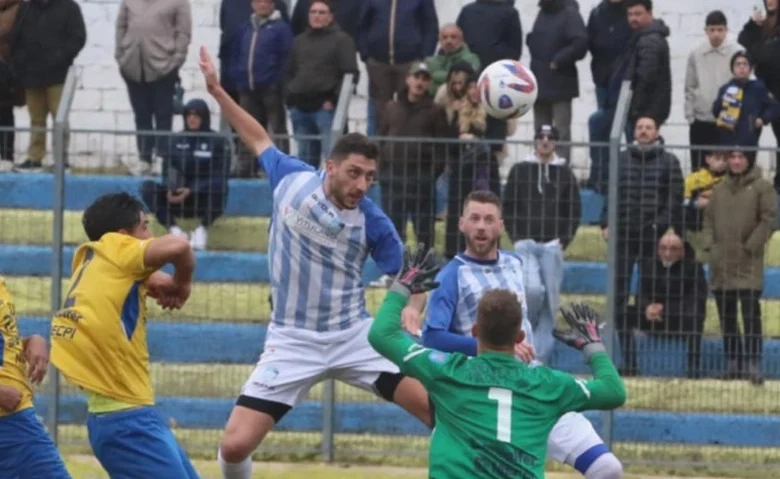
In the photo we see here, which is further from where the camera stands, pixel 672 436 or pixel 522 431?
pixel 672 436

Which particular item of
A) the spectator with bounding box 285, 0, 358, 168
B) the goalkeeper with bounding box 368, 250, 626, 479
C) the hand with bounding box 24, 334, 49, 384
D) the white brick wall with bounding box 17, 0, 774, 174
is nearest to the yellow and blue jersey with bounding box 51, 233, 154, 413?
the hand with bounding box 24, 334, 49, 384

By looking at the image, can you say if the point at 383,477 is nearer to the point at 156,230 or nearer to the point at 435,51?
the point at 156,230

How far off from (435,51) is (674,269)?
183 inches

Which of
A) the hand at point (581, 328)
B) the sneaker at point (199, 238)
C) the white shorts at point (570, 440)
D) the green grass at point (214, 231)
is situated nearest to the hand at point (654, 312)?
→ the green grass at point (214, 231)

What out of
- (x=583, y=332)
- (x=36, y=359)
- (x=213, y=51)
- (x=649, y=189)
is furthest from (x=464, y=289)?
(x=213, y=51)

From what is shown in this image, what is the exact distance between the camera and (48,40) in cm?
1568

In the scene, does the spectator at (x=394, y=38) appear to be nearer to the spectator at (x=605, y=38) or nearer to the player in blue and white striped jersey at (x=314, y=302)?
the spectator at (x=605, y=38)

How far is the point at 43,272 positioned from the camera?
13148 millimetres

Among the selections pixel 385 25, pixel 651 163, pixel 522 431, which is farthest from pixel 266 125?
pixel 522 431

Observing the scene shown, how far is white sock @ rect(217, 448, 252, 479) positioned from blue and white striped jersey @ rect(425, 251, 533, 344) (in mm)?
1228

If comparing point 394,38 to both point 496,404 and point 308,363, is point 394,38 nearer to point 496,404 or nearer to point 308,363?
point 308,363

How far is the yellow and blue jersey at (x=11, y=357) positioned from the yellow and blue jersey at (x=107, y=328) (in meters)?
0.17

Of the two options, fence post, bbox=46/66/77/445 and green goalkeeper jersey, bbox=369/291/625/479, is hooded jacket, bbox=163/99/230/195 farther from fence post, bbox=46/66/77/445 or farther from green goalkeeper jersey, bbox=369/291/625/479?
green goalkeeper jersey, bbox=369/291/625/479

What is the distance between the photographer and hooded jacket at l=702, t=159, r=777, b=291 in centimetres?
1222
